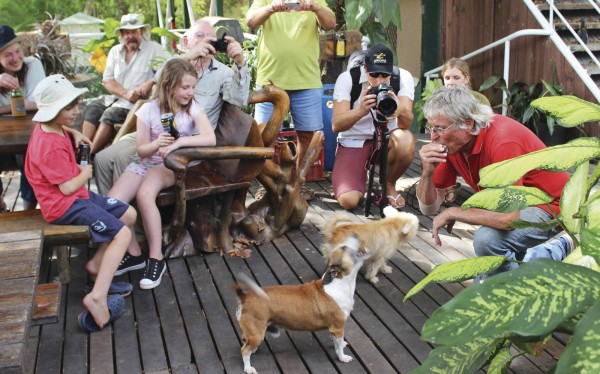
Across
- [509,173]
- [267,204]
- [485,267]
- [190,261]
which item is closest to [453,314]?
[485,267]

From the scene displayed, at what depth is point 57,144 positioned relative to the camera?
3312 millimetres

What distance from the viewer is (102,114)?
5.55m

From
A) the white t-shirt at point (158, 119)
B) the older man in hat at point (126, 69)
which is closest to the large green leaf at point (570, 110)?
the white t-shirt at point (158, 119)

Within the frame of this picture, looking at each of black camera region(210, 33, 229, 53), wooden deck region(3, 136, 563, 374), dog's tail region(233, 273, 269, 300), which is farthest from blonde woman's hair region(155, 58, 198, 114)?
dog's tail region(233, 273, 269, 300)

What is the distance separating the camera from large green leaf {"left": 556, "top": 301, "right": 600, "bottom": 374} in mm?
863

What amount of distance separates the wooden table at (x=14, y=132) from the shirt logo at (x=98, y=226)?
82 cm

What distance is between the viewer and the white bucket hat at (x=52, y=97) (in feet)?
11.0

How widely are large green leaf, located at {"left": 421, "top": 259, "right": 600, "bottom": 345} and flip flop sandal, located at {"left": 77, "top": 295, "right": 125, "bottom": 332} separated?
2.55 meters

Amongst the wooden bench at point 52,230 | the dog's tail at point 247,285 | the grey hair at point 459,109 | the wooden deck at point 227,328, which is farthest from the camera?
the wooden bench at point 52,230

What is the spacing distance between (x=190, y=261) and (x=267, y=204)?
65cm

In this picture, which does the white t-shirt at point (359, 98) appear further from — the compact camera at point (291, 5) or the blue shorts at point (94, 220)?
the blue shorts at point (94, 220)

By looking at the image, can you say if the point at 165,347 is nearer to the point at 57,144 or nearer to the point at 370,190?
the point at 57,144

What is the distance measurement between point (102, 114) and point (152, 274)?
7.03 ft

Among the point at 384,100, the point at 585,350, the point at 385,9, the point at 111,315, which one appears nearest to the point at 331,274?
the point at 111,315
